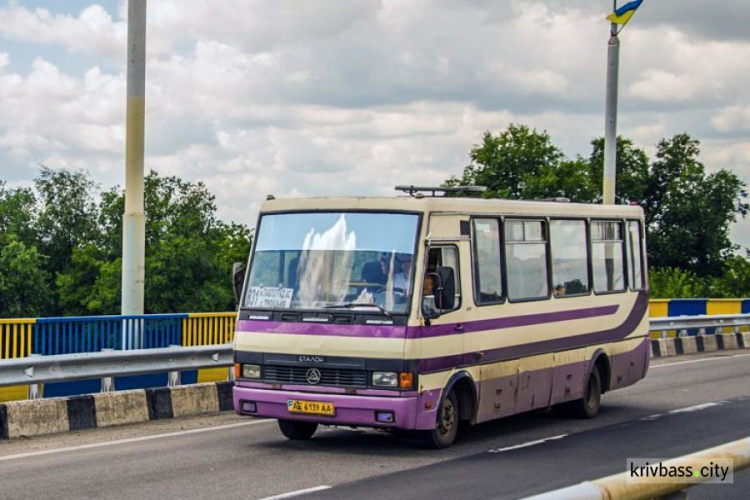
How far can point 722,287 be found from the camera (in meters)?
68.4

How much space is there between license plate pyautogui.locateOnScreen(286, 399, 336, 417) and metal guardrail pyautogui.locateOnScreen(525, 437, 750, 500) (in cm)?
744

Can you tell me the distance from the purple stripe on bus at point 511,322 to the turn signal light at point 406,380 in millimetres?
362

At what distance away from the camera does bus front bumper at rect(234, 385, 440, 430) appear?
1246cm

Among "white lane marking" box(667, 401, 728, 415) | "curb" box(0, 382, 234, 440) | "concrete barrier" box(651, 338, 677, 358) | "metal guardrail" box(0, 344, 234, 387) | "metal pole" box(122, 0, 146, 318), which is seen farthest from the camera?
"concrete barrier" box(651, 338, 677, 358)

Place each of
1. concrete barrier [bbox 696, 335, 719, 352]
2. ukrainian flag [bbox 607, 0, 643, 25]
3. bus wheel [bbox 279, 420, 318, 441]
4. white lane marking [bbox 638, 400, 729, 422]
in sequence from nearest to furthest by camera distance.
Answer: bus wheel [bbox 279, 420, 318, 441]
white lane marking [bbox 638, 400, 729, 422]
ukrainian flag [bbox 607, 0, 643, 25]
concrete barrier [bbox 696, 335, 719, 352]

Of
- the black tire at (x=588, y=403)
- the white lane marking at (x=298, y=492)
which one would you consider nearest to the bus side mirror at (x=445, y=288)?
the white lane marking at (x=298, y=492)

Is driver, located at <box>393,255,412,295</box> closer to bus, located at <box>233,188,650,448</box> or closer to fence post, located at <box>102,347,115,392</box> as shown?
bus, located at <box>233,188,650,448</box>

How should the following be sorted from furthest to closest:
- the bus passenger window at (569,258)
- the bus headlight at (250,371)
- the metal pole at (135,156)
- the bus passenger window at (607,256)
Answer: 1. the metal pole at (135,156)
2. the bus passenger window at (607,256)
3. the bus passenger window at (569,258)
4. the bus headlight at (250,371)

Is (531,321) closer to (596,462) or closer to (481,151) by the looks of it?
(596,462)

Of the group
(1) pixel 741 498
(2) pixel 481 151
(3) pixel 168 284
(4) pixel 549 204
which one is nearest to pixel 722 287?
(2) pixel 481 151

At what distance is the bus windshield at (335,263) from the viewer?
1284cm

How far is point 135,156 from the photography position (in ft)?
59.3

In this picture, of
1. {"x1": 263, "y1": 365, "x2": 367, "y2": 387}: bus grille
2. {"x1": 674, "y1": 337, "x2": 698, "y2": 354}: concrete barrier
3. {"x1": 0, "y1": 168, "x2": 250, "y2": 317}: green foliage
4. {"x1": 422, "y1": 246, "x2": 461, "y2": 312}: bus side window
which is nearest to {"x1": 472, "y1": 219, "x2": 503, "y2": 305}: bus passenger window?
{"x1": 422, "y1": 246, "x2": 461, "y2": 312}: bus side window

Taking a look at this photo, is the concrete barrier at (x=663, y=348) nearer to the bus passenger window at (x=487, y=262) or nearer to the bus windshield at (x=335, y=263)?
the bus passenger window at (x=487, y=262)
